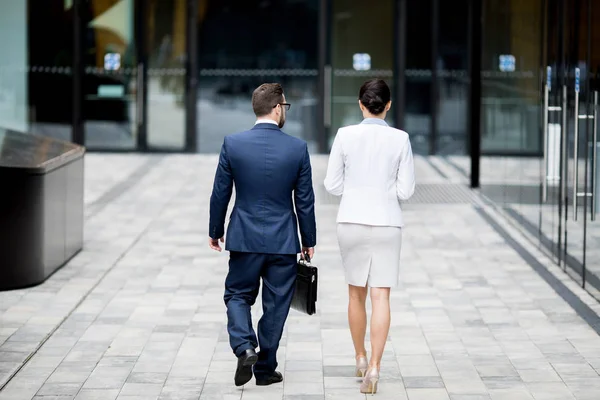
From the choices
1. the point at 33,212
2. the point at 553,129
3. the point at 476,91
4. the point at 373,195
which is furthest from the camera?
the point at 476,91

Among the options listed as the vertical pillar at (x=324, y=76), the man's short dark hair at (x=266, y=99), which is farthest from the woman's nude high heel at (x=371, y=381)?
the vertical pillar at (x=324, y=76)

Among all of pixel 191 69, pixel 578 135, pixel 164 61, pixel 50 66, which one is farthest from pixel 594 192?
pixel 50 66

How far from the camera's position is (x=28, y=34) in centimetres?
2033

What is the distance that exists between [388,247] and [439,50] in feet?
46.7

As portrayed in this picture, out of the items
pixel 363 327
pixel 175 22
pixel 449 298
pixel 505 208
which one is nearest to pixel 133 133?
pixel 175 22

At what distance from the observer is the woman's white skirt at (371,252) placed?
645 centimetres

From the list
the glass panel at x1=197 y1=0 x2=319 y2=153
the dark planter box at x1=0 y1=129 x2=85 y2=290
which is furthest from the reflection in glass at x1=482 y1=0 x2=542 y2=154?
the glass panel at x1=197 y1=0 x2=319 y2=153

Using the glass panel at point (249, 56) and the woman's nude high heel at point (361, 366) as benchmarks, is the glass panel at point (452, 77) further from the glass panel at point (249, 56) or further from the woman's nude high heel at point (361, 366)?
the woman's nude high heel at point (361, 366)

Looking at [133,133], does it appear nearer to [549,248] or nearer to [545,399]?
[549,248]

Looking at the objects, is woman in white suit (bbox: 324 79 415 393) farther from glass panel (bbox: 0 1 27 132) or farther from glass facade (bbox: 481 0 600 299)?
glass panel (bbox: 0 1 27 132)

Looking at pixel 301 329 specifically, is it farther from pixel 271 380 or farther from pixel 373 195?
pixel 373 195

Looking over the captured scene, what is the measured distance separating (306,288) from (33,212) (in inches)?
133

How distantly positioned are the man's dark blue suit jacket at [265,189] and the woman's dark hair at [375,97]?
403mm

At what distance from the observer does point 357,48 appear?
67.2ft
